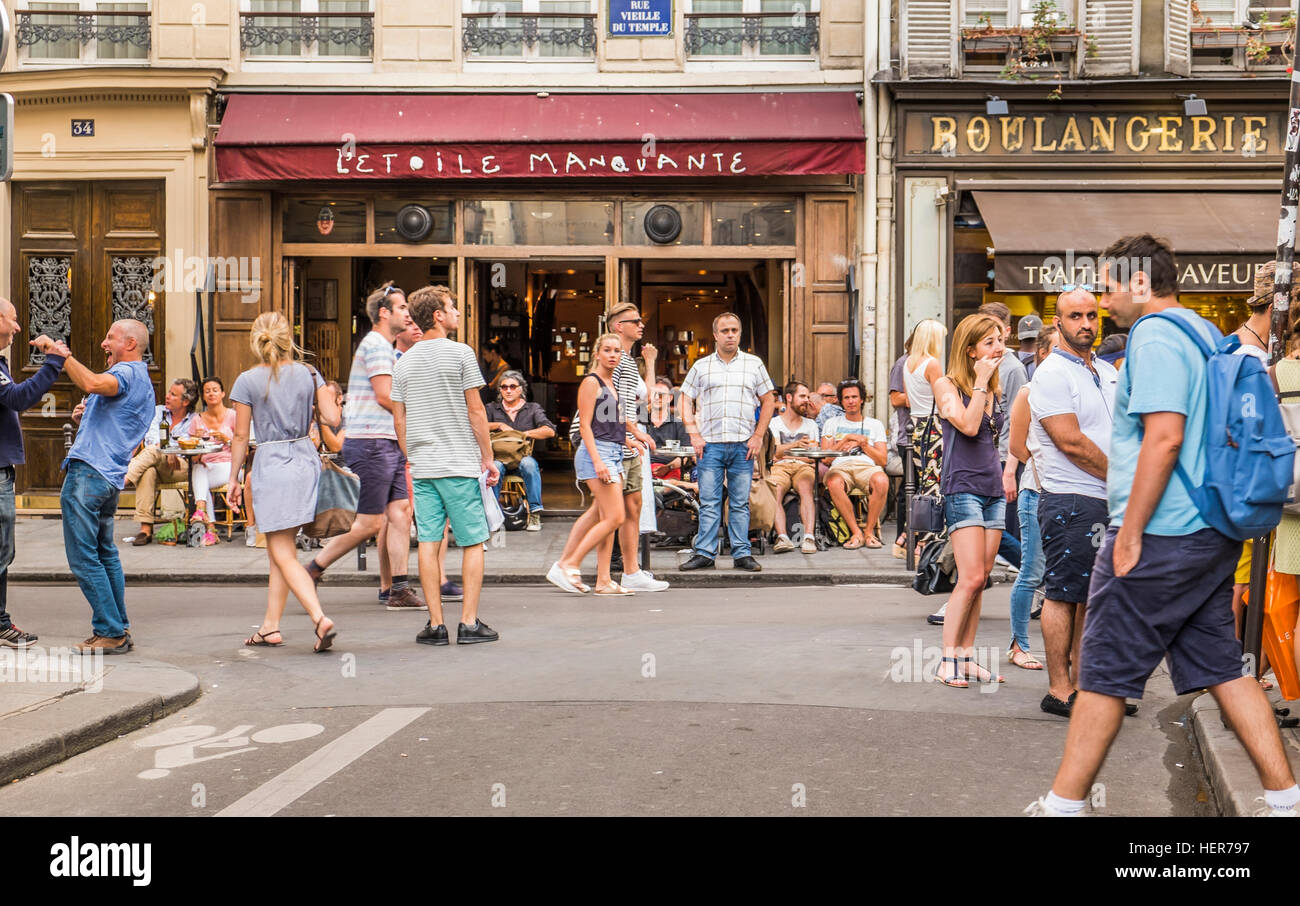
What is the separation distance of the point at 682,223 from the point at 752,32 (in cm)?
232

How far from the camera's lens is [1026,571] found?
24.7 feet

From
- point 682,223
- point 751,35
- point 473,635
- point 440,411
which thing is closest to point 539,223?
point 682,223

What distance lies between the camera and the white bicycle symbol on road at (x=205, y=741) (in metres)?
5.72

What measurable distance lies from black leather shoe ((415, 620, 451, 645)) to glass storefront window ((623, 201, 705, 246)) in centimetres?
866

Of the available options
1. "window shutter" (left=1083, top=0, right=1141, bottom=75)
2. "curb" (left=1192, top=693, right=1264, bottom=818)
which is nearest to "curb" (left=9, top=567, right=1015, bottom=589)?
"curb" (left=1192, top=693, right=1264, bottom=818)

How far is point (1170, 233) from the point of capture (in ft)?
49.5

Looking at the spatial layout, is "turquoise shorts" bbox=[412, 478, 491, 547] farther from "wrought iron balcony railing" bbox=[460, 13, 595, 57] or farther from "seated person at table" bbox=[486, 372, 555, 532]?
"wrought iron balcony railing" bbox=[460, 13, 595, 57]

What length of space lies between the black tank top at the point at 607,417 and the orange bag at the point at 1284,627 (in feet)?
16.9

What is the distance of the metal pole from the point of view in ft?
20.2

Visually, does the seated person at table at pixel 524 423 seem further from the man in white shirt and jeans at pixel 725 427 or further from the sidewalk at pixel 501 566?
the man in white shirt and jeans at pixel 725 427

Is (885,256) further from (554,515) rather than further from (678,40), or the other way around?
(554,515)

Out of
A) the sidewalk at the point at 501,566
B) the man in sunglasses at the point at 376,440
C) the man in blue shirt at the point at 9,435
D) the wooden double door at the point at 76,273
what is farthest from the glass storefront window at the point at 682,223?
the man in blue shirt at the point at 9,435
